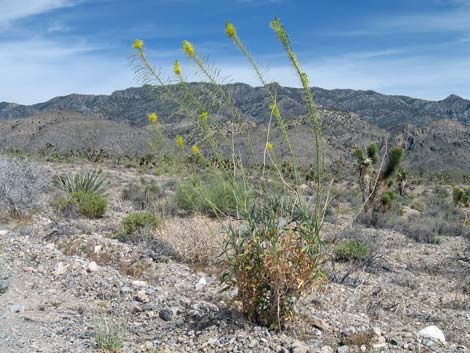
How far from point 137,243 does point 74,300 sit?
2.74 metres

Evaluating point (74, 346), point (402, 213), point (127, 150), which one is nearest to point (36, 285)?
point (74, 346)

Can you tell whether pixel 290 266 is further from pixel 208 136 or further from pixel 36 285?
pixel 36 285

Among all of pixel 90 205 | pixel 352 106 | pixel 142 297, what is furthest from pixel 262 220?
pixel 352 106

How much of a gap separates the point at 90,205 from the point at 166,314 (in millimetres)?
7123

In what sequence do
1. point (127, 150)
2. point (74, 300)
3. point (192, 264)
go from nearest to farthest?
point (74, 300) < point (192, 264) < point (127, 150)

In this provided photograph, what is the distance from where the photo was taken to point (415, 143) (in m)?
56.1

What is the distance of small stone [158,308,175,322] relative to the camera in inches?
197

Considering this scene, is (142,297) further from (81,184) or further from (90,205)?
(81,184)

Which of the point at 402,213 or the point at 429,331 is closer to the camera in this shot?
the point at 429,331

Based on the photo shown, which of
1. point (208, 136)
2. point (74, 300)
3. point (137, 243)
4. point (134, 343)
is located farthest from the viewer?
point (137, 243)

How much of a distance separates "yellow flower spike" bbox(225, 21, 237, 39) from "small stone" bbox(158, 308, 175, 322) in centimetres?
265

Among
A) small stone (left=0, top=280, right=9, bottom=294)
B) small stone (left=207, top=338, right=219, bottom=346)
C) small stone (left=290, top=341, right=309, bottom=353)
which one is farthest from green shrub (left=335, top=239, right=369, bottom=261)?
small stone (left=0, top=280, right=9, bottom=294)

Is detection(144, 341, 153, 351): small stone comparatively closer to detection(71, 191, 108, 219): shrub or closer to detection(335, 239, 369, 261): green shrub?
detection(335, 239, 369, 261): green shrub

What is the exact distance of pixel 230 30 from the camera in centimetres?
379
